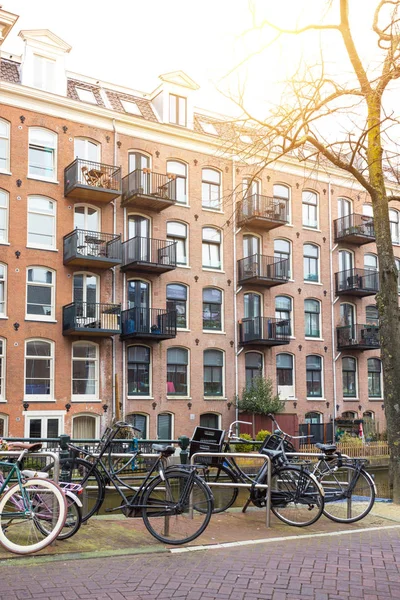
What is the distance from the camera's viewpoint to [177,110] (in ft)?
98.3

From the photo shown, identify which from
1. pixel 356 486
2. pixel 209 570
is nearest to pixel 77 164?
pixel 356 486

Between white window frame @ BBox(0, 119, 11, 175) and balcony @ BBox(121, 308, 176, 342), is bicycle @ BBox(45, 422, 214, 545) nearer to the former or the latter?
balcony @ BBox(121, 308, 176, 342)

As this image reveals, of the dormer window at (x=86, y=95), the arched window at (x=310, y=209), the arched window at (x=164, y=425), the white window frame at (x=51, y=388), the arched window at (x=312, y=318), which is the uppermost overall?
the dormer window at (x=86, y=95)

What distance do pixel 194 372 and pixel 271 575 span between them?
22.5 meters

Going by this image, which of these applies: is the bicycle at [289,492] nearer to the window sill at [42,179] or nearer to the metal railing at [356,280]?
the window sill at [42,179]

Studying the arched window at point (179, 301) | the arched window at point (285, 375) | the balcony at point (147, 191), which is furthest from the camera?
the arched window at point (285, 375)

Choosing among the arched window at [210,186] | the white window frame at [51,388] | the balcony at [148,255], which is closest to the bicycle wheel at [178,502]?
the white window frame at [51,388]

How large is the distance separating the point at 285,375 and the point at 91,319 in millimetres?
10986

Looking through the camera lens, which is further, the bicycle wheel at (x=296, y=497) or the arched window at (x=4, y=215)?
the arched window at (x=4, y=215)

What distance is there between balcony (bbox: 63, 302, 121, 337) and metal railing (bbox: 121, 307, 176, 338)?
581 mm

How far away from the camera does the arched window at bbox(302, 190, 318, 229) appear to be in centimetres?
3325

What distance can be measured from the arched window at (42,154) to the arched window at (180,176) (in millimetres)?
5540

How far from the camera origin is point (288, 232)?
32219 millimetres

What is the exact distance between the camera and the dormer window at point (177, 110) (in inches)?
1172
